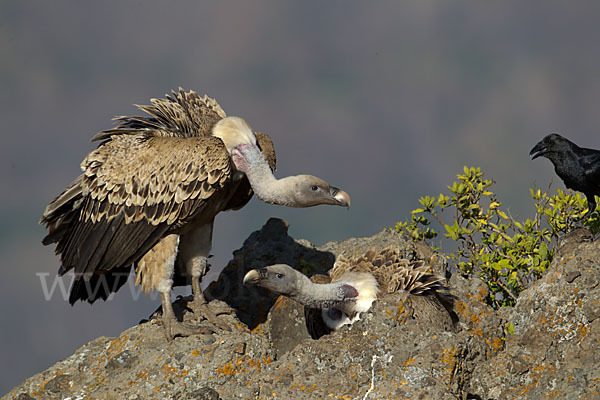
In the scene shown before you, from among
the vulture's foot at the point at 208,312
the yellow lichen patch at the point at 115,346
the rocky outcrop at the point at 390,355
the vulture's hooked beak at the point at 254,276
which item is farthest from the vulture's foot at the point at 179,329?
the vulture's hooked beak at the point at 254,276

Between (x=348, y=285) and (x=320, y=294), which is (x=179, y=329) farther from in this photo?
(x=348, y=285)

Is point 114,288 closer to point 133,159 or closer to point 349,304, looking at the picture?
point 133,159

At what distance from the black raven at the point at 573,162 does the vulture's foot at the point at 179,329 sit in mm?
4541

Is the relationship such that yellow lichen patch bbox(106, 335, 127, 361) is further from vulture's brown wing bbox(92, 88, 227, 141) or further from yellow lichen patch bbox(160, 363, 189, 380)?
vulture's brown wing bbox(92, 88, 227, 141)

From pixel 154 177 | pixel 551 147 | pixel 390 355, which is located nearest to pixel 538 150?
pixel 551 147

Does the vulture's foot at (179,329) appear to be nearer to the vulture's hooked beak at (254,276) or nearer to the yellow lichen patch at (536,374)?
the vulture's hooked beak at (254,276)

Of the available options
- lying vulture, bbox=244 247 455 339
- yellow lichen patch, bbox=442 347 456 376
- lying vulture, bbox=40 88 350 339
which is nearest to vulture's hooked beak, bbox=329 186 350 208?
lying vulture, bbox=40 88 350 339

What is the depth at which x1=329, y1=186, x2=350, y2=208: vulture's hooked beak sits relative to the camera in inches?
316

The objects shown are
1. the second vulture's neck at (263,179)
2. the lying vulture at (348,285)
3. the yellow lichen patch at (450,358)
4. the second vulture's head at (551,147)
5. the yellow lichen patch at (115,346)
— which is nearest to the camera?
the yellow lichen patch at (450,358)

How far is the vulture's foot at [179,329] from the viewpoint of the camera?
26.9 feet

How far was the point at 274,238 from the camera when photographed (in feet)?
33.5

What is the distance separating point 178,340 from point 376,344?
2.41 meters

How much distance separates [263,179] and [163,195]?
3.72ft

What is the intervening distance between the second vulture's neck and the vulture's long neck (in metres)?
1.26
